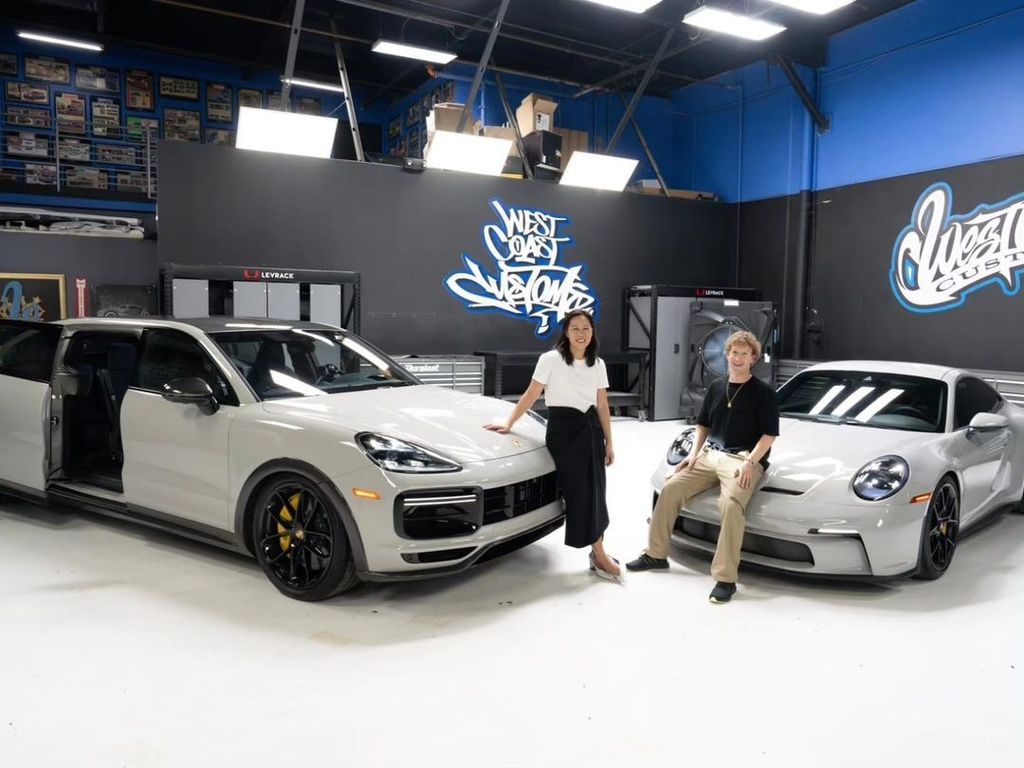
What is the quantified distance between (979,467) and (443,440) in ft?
9.79

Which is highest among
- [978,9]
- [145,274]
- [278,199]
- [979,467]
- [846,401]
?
[978,9]

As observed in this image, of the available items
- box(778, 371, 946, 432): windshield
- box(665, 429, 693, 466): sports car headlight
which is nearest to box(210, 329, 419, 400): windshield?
box(665, 429, 693, 466): sports car headlight

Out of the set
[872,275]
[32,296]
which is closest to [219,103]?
[32,296]

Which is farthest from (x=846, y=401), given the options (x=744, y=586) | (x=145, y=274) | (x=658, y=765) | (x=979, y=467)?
(x=145, y=274)

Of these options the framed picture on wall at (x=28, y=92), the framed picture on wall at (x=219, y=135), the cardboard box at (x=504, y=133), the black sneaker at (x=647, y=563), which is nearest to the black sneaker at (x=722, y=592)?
the black sneaker at (x=647, y=563)

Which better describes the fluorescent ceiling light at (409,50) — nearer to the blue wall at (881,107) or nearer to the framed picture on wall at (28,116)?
the blue wall at (881,107)

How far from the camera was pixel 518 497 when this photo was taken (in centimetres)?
329

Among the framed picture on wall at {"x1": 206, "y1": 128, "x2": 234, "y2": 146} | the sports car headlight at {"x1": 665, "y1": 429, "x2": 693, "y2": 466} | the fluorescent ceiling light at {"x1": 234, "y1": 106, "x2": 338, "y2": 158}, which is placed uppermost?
the framed picture on wall at {"x1": 206, "y1": 128, "x2": 234, "y2": 146}

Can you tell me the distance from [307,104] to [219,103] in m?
1.44

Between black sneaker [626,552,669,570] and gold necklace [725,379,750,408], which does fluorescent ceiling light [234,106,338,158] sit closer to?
gold necklace [725,379,750,408]

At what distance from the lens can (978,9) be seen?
770cm

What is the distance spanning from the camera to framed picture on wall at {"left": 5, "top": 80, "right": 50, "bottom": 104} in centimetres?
1077

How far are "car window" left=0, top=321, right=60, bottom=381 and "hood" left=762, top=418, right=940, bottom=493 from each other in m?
4.05

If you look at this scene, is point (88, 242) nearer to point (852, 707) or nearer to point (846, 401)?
point (846, 401)
